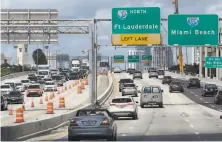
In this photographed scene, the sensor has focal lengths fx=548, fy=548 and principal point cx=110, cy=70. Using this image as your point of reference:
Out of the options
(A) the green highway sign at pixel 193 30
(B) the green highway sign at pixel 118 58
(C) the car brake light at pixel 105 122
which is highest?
(A) the green highway sign at pixel 193 30

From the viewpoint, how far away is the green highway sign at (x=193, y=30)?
46000 mm

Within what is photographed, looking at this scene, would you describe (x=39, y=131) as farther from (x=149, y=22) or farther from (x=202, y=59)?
(x=202, y=59)

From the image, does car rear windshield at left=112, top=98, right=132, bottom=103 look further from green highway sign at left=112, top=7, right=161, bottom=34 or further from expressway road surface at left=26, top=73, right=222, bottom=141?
green highway sign at left=112, top=7, right=161, bottom=34

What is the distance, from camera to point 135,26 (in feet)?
148

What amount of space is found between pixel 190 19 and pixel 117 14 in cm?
623

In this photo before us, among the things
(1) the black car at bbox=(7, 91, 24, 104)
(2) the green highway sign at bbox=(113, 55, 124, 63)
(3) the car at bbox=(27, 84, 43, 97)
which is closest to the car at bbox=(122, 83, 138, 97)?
(3) the car at bbox=(27, 84, 43, 97)

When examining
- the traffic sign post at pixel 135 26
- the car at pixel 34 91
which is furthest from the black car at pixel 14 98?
the traffic sign post at pixel 135 26

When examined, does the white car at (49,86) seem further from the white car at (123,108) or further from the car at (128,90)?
the white car at (123,108)

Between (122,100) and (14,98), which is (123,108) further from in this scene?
(14,98)

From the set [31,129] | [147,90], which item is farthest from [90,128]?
[147,90]

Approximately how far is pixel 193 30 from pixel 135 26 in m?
5.01

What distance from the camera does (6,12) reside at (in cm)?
4912

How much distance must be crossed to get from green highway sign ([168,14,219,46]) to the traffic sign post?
54.7 inches

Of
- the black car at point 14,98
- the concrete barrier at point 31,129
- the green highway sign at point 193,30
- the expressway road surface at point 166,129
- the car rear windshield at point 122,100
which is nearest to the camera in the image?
the concrete barrier at point 31,129
